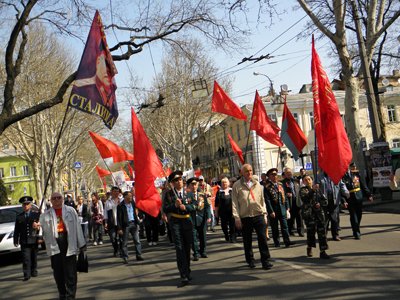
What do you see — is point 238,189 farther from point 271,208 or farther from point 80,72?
point 80,72

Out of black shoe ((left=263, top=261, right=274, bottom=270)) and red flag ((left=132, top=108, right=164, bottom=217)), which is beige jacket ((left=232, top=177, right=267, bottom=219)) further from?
red flag ((left=132, top=108, right=164, bottom=217))

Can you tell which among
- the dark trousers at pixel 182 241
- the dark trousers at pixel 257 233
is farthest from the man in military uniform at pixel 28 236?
the dark trousers at pixel 257 233

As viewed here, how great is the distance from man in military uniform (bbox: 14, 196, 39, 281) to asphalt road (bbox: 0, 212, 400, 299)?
38cm

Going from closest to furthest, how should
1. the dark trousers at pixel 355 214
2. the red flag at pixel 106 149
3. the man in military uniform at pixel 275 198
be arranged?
the dark trousers at pixel 355 214
the man in military uniform at pixel 275 198
the red flag at pixel 106 149

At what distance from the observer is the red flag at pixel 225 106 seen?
16.6 metres

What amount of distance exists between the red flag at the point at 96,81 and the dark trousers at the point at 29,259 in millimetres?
3326

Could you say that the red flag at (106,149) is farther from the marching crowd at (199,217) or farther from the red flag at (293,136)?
the red flag at (293,136)

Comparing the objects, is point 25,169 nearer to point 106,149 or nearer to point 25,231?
point 106,149

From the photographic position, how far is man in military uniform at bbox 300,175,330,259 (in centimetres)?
859

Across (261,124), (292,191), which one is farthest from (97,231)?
(292,191)

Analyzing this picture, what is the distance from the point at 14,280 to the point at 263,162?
45.5 meters

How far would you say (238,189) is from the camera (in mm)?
8484

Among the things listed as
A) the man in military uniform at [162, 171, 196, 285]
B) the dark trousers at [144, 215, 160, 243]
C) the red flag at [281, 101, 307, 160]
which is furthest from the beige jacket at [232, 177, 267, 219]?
the red flag at [281, 101, 307, 160]

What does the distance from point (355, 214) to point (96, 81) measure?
6.02 m
